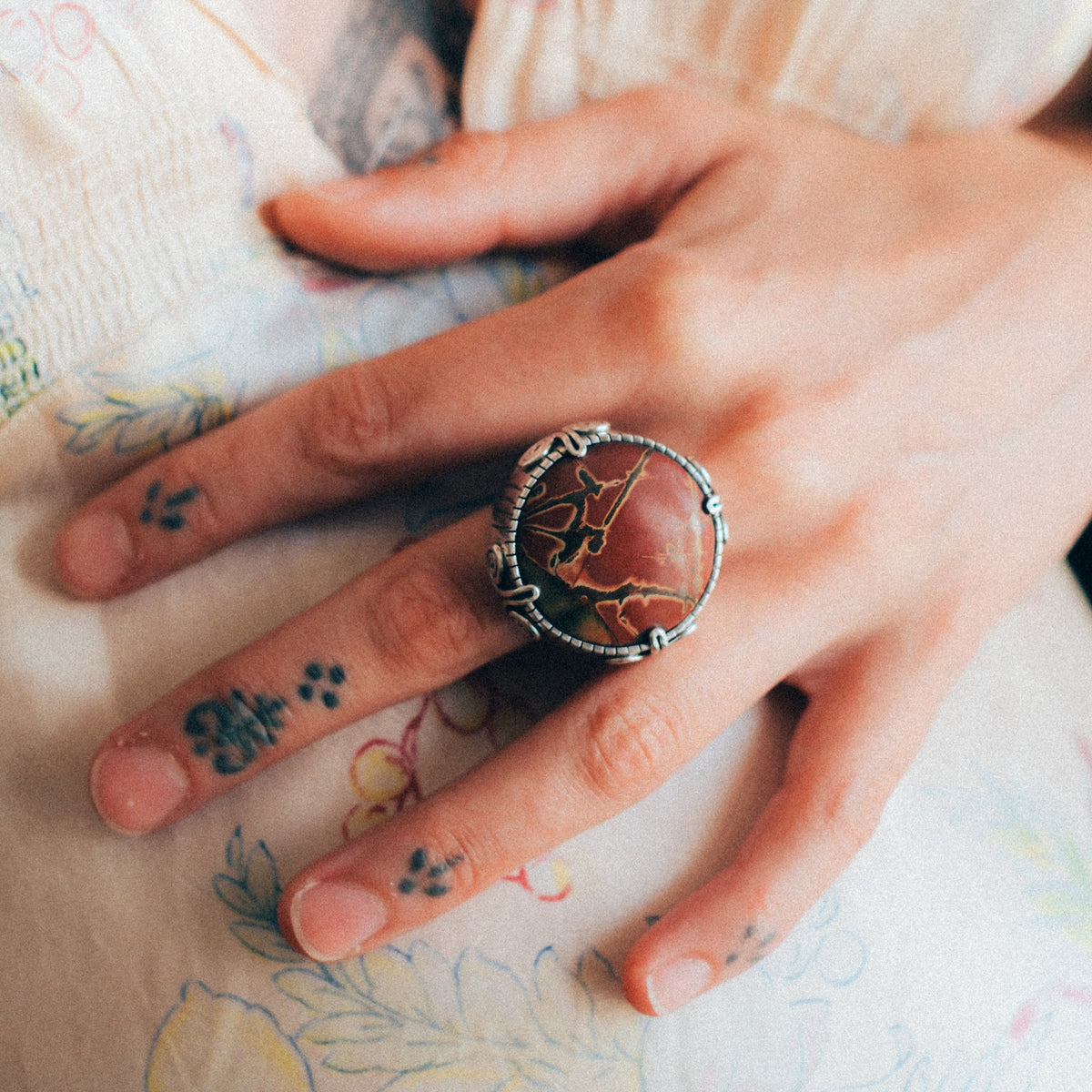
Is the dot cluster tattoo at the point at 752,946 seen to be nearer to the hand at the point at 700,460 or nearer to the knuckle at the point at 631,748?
the hand at the point at 700,460

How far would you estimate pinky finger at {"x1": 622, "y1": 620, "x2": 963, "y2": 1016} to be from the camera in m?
0.49

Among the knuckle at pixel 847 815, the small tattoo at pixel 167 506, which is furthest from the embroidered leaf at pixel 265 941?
the knuckle at pixel 847 815

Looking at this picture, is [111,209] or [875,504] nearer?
[111,209]

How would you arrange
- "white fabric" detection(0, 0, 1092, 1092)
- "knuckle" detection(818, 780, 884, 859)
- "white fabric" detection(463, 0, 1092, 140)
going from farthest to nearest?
"white fabric" detection(463, 0, 1092, 140) → "knuckle" detection(818, 780, 884, 859) → "white fabric" detection(0, 0, 1092, 1092)

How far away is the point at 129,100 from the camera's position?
47 cm

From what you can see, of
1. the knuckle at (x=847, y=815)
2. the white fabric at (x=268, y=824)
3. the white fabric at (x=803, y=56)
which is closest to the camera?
the white fabric at (x=268, y=824)

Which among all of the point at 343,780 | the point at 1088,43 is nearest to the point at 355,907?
the point at 343,780

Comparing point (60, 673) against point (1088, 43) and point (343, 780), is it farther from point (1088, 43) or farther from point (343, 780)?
point (1088, 43)

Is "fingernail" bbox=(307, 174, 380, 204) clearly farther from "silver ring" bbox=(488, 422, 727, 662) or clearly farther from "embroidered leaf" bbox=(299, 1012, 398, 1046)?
"embroidered leaf" bbox=(299, 1012, 398, 1046)

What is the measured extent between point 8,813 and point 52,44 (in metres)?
0.40

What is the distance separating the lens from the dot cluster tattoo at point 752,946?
50cm

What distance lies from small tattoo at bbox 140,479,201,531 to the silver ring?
0.19m

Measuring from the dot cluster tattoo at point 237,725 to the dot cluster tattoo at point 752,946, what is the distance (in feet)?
0.98

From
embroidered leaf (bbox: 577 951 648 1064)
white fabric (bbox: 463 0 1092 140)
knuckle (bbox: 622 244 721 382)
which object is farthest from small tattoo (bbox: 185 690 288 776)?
white fabric (bbox: 463 0 1092 140)
